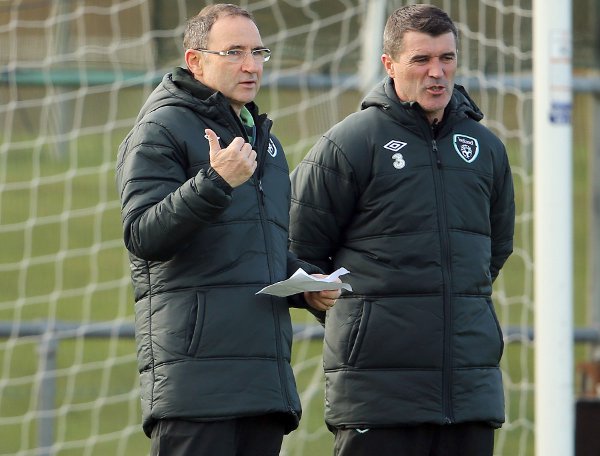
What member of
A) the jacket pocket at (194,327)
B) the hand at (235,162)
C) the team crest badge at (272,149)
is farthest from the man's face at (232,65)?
the jacket pocket at (194,327)

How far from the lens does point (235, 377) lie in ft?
11.3

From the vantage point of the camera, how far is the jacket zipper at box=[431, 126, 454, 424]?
385 centimetres

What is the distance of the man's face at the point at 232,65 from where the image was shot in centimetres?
362

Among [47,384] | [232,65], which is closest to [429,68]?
[232,65]

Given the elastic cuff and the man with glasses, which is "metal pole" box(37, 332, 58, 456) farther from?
the elastic cuff

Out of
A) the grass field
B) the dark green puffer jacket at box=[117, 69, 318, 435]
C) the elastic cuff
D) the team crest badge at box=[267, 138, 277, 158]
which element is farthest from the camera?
the grass field

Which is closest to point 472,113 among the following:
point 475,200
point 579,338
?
point 475,200

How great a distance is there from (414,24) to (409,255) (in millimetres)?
704

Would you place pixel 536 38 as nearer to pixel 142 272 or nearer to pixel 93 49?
pixel 142 272

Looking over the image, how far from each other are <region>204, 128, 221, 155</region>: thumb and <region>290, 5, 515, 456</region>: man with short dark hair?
2.17ft

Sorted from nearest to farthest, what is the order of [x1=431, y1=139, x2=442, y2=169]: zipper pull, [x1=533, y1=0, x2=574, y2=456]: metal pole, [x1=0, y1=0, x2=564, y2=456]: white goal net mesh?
1. [x1=431, y1=139, x2=442, y2=169]: zipper pull
2. [x1=533, y1=0, x2=574, y2=456]: metal pole
3. [x1=0, y1=0, x2=564, y2=456]: white goal net mesh

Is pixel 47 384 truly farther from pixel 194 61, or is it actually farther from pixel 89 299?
pixel 89 299

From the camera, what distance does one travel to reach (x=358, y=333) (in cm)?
390

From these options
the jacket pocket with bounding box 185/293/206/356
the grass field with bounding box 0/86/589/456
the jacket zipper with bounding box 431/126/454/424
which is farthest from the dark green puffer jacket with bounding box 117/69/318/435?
the grass field with bounding box 0/86/589/456
